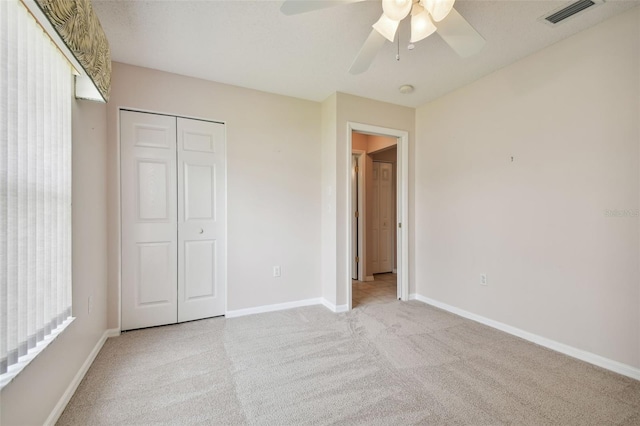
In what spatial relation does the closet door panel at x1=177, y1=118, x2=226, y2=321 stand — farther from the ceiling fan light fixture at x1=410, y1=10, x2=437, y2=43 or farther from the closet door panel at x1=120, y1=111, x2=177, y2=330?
the ceiling fan light fixture at x1=410, y1=10, x2=437, y2=43

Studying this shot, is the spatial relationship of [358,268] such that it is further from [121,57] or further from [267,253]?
[121,57]

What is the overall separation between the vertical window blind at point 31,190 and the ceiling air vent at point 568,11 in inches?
120

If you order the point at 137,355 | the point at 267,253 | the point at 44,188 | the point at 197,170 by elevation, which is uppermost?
the point at 197,170

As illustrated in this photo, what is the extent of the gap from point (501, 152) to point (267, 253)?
2.64 m

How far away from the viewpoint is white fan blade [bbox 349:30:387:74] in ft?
5.24

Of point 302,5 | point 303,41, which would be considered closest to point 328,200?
point 303,41

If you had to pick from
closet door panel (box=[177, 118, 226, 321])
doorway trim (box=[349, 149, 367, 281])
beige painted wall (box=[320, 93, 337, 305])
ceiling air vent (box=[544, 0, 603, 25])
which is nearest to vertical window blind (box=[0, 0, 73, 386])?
closet door panel (box=[177, 118, 226, 321])

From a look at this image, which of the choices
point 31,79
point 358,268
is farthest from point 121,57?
point 358,268

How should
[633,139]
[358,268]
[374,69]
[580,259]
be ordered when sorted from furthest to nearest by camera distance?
[358,268] → [374,69] → [580,259] → [633,139]

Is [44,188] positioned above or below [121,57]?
below

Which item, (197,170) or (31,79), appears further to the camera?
(197,170)

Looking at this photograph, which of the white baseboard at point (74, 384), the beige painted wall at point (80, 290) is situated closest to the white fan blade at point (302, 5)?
the beige painted wall at point (80, 290)

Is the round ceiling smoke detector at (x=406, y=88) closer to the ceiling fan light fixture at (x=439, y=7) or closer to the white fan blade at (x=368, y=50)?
the white fan blade at (x=368, y=50)

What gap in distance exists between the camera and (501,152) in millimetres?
2605
